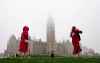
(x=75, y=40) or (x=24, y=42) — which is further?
(x=75, y=40)

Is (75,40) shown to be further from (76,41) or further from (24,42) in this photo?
(24,42)

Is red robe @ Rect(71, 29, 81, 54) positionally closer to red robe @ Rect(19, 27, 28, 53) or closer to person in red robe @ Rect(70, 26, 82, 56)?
person in red robe @ Rect(70, 26, 82, 56)

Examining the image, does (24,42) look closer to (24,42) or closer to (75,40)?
(24,42)

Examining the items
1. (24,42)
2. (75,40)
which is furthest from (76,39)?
(24,42)

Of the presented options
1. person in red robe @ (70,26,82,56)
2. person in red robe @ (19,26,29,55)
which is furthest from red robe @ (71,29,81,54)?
person in red robe @ (19,26,29,55)

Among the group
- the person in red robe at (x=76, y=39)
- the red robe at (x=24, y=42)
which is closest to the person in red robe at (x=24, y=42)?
the red robe at (x=24, y=42)

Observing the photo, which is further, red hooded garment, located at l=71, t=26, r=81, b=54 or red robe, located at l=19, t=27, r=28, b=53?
red hooded garment, located at l=71, t=26, r=81, b=54

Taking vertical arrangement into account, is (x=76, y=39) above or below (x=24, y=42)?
above

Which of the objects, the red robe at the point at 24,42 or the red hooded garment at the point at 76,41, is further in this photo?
the red hooded garment at the point at 76,41

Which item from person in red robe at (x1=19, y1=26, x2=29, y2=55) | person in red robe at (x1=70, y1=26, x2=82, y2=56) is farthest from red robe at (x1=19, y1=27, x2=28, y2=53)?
person in red robe at (x1=70, y1=26, x2=82, y2=56)

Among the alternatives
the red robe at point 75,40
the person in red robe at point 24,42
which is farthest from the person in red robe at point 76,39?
the person in red robe at point 24,42

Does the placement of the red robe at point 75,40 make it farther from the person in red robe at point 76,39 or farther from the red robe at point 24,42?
the red robe at point 24,42

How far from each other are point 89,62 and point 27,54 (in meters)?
6.02

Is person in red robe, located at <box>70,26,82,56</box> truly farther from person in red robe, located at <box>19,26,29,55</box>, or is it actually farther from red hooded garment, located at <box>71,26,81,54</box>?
person in red robe, located at <box>19,26,29,55</box>
